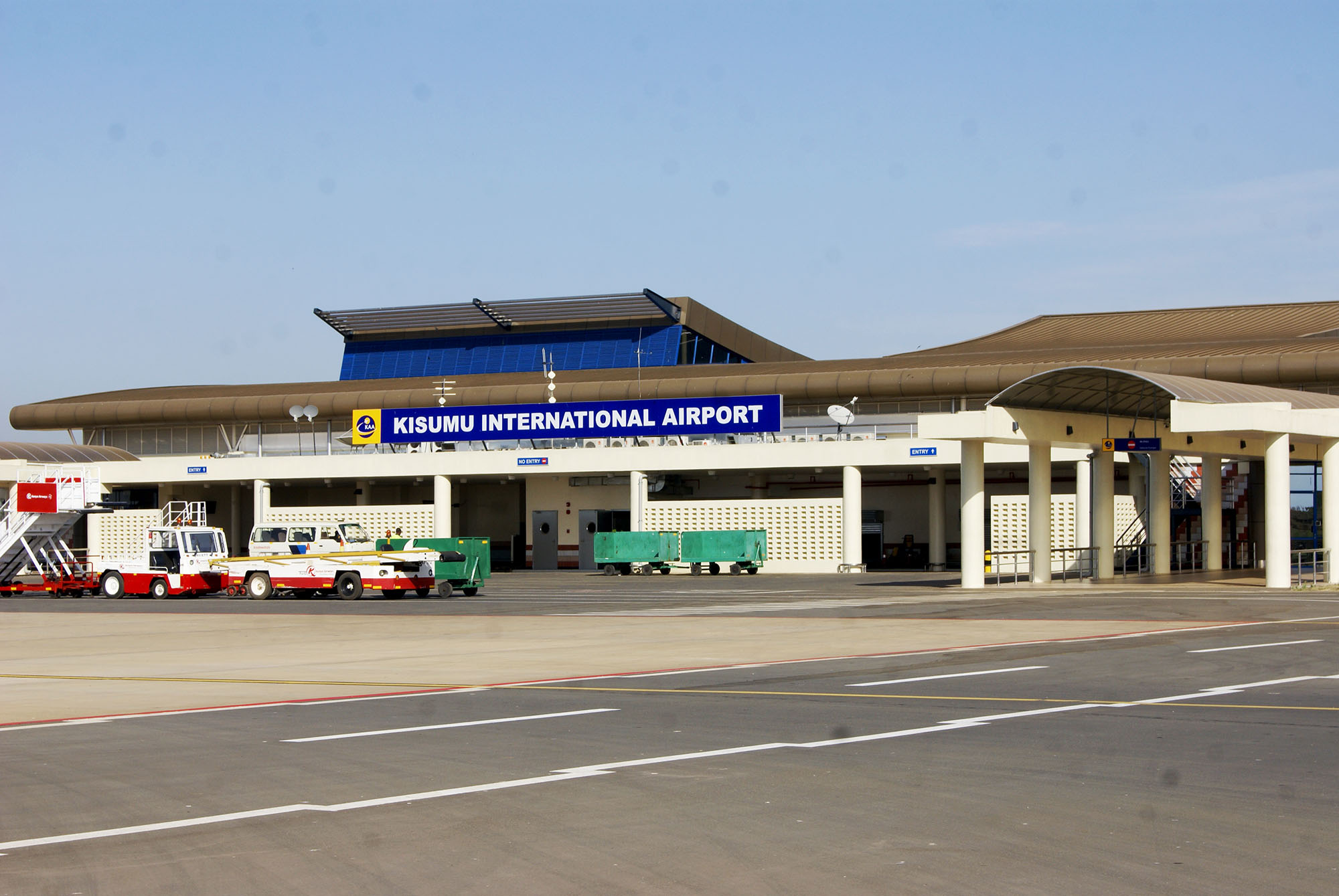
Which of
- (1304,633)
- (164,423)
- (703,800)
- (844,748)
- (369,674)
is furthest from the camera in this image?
(164,423)

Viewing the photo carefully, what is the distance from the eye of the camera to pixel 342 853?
26.8 feet

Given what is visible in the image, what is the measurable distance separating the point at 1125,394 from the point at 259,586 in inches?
1009

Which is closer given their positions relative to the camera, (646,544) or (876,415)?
(646,544)

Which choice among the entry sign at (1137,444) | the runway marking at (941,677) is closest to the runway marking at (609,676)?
the runway marking at (941,677)

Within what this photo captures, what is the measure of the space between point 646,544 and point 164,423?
33.3 m

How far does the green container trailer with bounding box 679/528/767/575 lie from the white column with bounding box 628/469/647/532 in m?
Answer: 2.88

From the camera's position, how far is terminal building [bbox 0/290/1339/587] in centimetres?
4316

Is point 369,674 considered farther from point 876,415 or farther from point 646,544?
point 876,415

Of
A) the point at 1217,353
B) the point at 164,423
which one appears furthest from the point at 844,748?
the point at 164,423

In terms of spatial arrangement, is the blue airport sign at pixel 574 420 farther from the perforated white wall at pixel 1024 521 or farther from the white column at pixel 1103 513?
the white column at pixel 1103 513

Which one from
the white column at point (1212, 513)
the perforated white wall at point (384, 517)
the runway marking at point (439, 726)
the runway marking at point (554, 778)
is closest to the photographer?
A: the runway marking at point (554, 778)

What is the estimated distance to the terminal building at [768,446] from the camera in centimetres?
4316

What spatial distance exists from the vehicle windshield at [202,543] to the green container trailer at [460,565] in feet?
19.9

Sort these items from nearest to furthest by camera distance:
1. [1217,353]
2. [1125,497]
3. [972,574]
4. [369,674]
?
[369,674] → [972,574] → [1125,497] → [1217,353]
